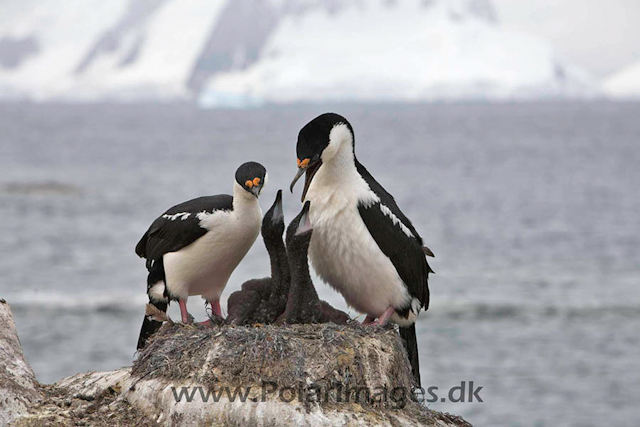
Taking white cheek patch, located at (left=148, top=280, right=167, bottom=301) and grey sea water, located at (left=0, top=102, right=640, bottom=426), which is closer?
white cheek patch, located at (left=148, top=280, right=167, bottom=301)

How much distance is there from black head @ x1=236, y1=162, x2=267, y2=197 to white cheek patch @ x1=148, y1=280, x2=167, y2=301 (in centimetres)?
142

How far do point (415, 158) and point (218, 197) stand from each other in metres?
76.0

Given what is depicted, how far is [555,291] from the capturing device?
31.8 meters

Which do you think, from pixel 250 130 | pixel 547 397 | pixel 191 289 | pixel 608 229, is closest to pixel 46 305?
pixel 547 397

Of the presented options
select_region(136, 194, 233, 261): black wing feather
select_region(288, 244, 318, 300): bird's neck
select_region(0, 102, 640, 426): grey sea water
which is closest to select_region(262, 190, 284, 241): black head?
select_region(288, 244, 318, 300): bird's neck

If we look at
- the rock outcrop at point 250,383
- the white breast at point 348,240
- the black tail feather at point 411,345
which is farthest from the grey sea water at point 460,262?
the rock outcrop at point 250,383

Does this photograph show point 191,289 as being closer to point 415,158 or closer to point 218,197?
point 218,197

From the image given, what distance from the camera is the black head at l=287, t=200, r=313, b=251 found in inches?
301

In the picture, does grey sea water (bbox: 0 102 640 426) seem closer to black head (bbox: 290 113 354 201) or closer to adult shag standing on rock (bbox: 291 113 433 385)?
adult shag standing on rock (bbox: 291 113 433 385)

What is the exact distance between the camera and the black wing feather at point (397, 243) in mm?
8023

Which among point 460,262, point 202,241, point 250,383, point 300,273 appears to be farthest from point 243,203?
point 460,262

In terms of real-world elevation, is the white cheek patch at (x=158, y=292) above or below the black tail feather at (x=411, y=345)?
above

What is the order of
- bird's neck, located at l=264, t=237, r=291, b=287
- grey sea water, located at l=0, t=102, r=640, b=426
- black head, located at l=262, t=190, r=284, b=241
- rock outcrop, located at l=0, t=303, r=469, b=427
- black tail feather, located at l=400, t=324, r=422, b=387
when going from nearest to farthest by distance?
rock outcrop, located at l=0, t=303, r=469, b=427 < black head, located at l=262, t=190, r=284, b=241 < bird's neck, located at l=264, t=237, r=291, b=287 < black tail feather, located at l=400, t=324, r=422, b=387 < grey sea water, located at l=0, t=102, r=640, b=426

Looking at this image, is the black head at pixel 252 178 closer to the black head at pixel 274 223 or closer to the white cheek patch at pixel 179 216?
the black head at pixel 274 223
